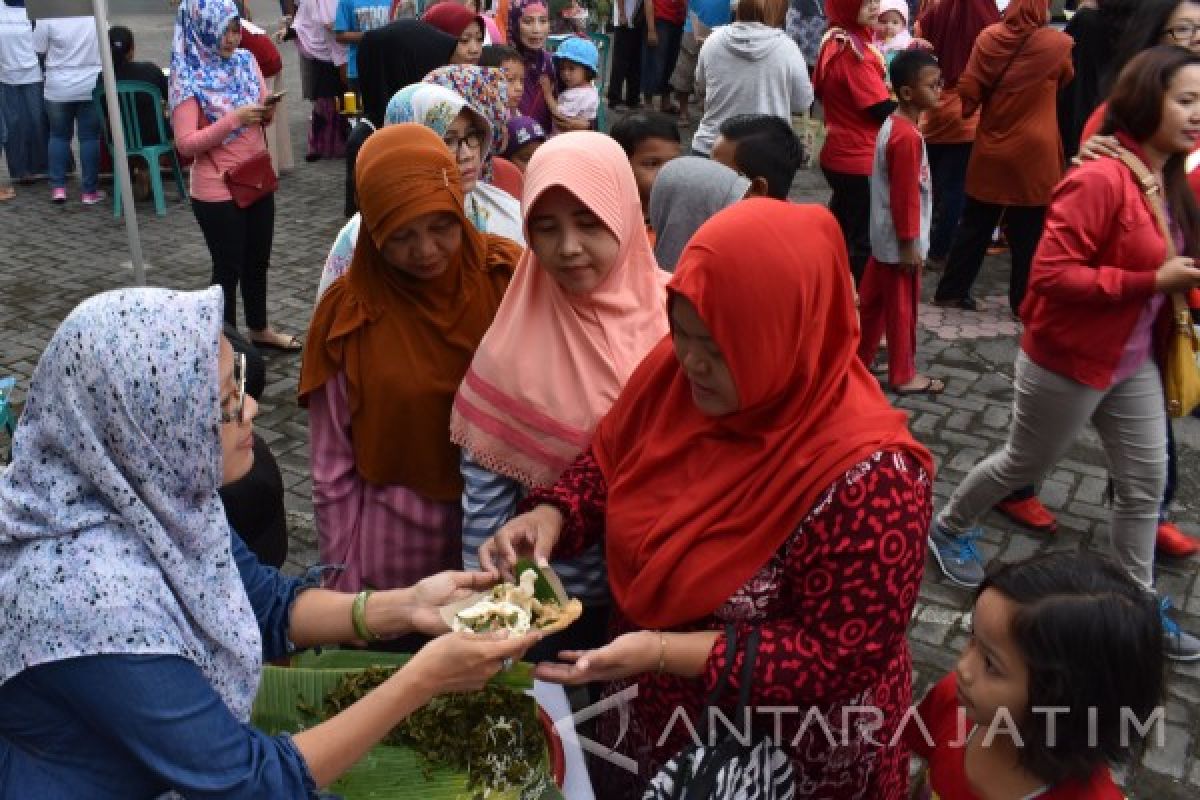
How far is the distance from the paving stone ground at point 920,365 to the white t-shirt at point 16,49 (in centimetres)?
115

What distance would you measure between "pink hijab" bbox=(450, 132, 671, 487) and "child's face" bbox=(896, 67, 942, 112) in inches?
147

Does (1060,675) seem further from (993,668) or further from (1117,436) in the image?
(1117,436)

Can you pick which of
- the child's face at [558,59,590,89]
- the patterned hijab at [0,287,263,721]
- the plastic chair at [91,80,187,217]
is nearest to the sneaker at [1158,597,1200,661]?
the patterned hijab at [0,287,263,721]

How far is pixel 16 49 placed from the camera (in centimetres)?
965

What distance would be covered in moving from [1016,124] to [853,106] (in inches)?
45.7

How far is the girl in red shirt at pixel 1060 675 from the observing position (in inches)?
76.4

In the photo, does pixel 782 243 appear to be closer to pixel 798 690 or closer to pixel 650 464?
pixel 650 464

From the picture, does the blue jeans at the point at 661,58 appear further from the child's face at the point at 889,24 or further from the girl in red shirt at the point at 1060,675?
the girl in red shirt at the point at 1060,675

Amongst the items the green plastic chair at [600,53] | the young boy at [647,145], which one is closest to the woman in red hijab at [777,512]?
the young boy at [647,145]

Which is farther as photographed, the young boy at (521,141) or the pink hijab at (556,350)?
the young boy at (521,141)

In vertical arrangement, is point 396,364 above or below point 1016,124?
below

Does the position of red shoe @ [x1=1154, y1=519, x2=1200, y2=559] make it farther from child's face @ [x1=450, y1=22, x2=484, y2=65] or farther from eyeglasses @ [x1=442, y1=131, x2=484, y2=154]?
child's face @ [x1=450, y1=22, x2=484, y2=65]

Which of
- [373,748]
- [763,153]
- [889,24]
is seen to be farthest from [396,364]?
[889,24]

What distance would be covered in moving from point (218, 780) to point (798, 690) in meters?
1.14
